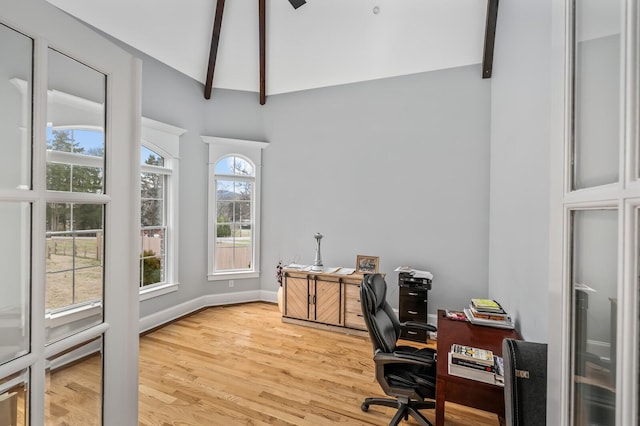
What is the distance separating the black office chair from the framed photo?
1.73m

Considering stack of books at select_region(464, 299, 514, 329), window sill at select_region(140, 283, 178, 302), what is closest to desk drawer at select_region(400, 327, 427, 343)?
stack of books at select_region(464, 299, 514, 329)

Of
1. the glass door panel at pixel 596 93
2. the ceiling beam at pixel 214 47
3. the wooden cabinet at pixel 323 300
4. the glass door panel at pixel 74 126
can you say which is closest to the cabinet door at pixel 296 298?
the wooden cabinet at pixel 323 300

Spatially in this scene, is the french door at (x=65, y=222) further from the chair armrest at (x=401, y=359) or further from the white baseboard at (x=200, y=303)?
the white baseboard at (x=200, y=303)

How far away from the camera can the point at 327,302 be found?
12.4ft

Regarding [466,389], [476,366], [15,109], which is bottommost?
[466,389]

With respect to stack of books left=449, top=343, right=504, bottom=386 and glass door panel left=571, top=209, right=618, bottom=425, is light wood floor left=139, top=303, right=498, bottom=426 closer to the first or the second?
stack of books left=449, top=343, right=504, bottom=386

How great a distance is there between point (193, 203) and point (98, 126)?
3536 millimetres

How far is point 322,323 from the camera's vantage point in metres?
3.80

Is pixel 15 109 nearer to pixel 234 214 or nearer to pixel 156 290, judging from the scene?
pixel 156 290

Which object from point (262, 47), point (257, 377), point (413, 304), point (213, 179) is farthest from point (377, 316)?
point (262, 47)

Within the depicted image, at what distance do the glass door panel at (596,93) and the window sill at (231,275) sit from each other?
14.8 feet

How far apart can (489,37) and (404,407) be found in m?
3.75

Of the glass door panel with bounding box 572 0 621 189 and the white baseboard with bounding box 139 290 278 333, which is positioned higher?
the glass door panel with bounding box 572 0 621 189

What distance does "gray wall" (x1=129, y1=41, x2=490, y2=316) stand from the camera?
11.9ft
